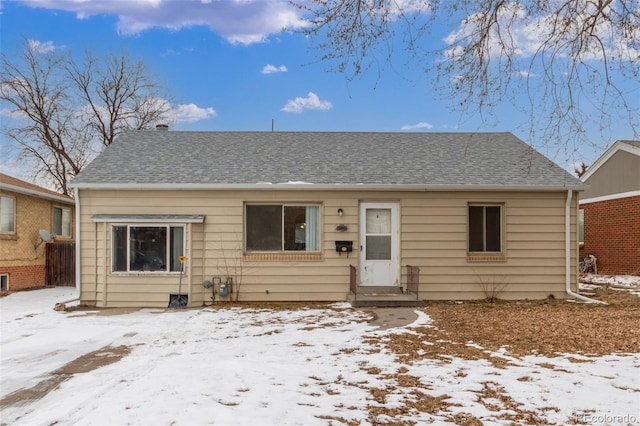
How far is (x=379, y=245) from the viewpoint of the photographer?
10.9 m

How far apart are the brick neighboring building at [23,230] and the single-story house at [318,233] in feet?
16.0

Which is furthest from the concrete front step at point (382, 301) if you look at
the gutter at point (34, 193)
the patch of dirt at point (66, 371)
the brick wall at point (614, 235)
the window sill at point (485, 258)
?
the brick wall at point (614, 235)

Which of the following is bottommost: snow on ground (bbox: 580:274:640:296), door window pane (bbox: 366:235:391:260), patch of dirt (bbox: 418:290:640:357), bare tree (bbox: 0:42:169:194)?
snow on ground (bbox: 580:274:640:296)

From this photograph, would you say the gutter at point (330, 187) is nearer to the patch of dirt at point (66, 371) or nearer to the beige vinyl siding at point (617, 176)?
the patch of dirt at point (66, 371)

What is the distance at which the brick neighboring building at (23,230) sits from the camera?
1360 centimetres

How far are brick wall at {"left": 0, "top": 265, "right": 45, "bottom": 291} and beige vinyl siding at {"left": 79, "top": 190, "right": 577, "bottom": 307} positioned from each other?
5050mm

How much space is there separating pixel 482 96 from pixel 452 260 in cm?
575

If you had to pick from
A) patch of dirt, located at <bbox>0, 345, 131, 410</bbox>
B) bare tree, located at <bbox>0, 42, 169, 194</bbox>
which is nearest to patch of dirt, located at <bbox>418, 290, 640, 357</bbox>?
patch of dirt, located at <bbox>0, 345, 131, 410</bbox>

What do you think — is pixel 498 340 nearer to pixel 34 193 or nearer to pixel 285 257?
pixel 285 257

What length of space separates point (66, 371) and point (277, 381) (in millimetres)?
2660

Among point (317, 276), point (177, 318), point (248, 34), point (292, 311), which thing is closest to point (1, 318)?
point (177, 318)

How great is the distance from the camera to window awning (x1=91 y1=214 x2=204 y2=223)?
10.2 m

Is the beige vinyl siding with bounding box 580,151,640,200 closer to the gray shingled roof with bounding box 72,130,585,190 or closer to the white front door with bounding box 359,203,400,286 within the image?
the gray shingled roof with bounding box 72,130,585,190

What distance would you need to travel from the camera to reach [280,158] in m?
12.0
